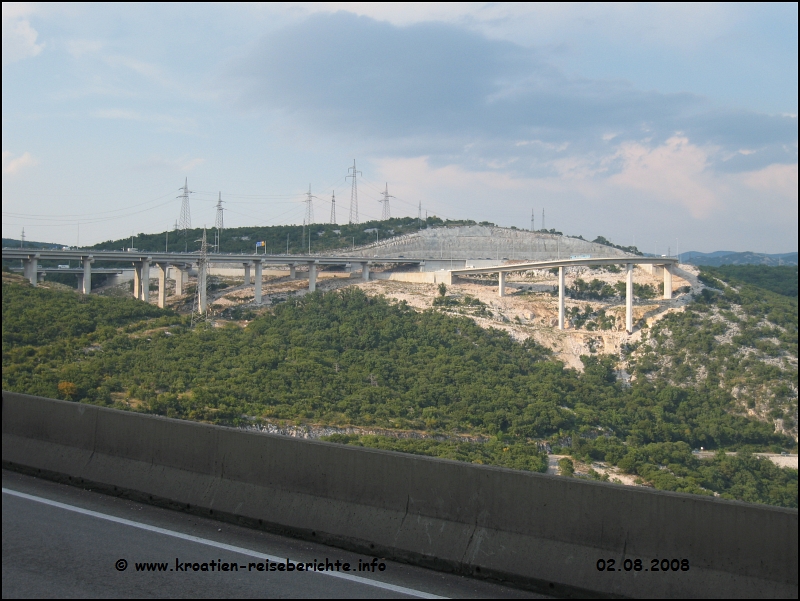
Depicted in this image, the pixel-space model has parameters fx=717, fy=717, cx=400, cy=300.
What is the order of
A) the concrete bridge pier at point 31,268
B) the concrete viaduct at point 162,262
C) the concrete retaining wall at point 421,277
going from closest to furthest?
the concrete bridge pier at point 31,268 < the concrete viaduct at point 162,262 < the concrete retaining wall at point 421,277

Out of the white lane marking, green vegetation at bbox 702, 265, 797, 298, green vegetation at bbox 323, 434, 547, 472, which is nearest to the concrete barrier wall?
the white lane marking

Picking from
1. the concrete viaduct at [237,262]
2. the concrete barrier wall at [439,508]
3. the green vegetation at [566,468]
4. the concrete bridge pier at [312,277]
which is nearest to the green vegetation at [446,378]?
the green vegetation at [566,468]

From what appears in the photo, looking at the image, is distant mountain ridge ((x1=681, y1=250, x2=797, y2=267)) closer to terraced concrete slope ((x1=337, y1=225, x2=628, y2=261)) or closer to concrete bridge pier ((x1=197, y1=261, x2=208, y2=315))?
terraced concrete slope ((x1=337, y1=225, x2=628, y2=261))

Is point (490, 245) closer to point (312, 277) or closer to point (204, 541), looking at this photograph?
point (312, 277)

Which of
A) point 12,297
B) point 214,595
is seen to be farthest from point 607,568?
point 12,297

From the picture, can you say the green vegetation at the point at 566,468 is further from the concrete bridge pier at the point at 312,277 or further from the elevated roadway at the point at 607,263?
the concrete bridge pier at the point at 312,277

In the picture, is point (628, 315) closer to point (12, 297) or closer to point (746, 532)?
point (12, 297)

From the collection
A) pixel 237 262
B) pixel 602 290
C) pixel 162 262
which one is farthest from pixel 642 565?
pixel 237 262
